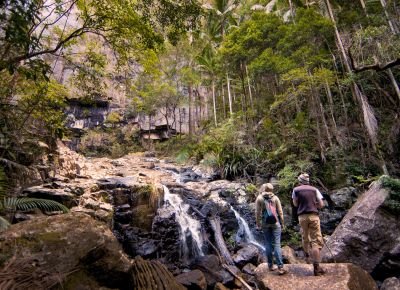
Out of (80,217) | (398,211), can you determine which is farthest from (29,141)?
(398,211)

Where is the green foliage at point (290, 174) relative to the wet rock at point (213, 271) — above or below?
above

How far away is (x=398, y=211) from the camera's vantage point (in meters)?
6.79

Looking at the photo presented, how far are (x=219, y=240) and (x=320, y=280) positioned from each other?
14.3 feet

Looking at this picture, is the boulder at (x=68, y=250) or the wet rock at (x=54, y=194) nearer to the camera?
the boulder at (x=68, y=250)

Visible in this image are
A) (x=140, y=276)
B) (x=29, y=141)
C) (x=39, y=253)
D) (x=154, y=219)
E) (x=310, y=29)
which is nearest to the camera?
(x=39, y=253)

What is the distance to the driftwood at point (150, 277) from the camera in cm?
338

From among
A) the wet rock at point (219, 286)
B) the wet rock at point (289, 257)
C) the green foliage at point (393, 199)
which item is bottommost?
the wet rock at point (219, 286)

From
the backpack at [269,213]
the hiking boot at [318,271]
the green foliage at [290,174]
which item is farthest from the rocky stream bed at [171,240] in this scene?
the backpack at [269,213]

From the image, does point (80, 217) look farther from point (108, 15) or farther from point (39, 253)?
point (108, 15)

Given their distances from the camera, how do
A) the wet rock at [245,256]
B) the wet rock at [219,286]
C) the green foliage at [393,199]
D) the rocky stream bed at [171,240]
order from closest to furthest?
the rocky stream bed at [171,240] < the wet rock at [219,286] < the green foliage at [393,199] < the wet rock at [245,256]

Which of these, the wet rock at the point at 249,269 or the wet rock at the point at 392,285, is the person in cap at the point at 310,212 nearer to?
the wet rock at the point at 392,285

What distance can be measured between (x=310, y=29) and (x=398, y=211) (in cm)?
944

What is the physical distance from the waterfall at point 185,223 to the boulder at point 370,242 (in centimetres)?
399

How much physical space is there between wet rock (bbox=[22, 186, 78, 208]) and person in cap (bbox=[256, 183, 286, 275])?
5809 mm
